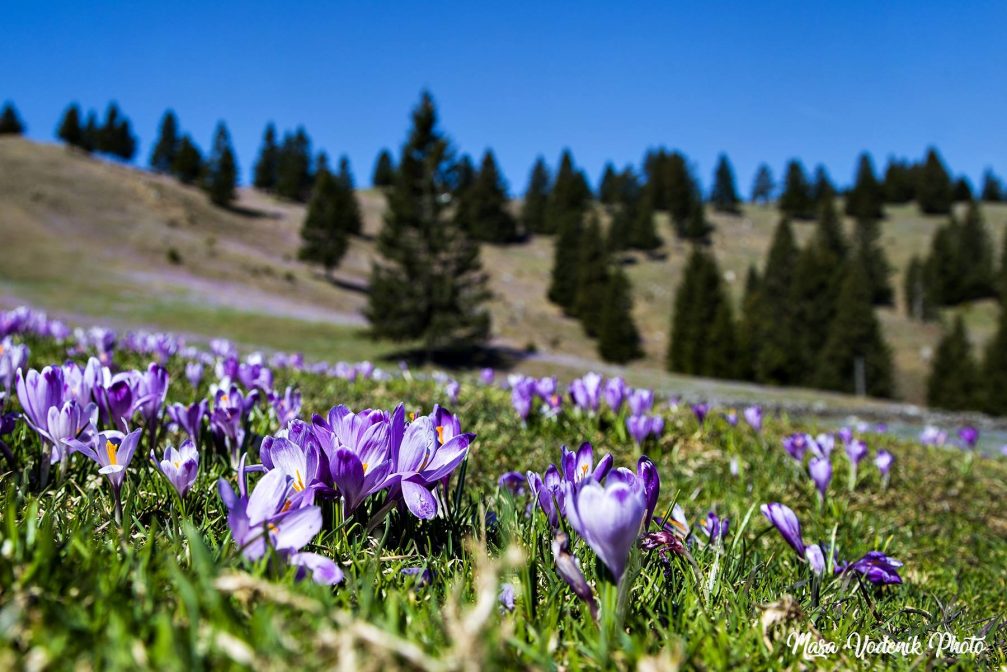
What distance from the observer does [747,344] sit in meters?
53.4

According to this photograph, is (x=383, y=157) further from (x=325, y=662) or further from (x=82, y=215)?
(x=325, y=662)

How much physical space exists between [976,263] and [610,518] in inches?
4702

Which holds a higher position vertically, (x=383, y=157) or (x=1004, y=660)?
(x=383, y=157)

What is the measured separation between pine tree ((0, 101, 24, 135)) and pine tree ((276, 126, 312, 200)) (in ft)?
102

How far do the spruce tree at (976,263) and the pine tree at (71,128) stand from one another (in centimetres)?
12401

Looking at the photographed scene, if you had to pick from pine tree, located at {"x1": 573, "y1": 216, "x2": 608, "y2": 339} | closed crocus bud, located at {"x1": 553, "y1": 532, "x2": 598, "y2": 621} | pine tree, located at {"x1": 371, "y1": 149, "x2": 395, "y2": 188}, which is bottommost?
closed crocus bud, located at {"x1": 553, "y1": 532, "x2": 598, "y2": 621}

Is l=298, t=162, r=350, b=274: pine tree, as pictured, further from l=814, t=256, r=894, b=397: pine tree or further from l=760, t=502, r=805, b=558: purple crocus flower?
l=760, t=502, r=805, b=558: purple crocus flower

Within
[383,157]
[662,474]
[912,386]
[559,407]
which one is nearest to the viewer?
[662,474]

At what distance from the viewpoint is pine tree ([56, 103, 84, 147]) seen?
80625 millimetres

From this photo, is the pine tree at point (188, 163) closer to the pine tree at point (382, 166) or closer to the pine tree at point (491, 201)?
the pine tree at point (491, 201)

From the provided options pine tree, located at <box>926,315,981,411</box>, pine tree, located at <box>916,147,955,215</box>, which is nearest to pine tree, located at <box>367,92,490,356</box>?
pine tree, located at <box>926,315,981,411</box>

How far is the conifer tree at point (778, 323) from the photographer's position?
54062mm

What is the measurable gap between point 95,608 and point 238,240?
64415mm

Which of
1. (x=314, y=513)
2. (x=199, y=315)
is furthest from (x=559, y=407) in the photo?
(x=199, y=315)
